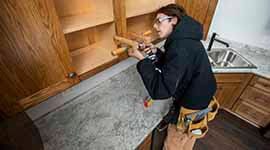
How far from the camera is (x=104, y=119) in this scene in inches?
27.6

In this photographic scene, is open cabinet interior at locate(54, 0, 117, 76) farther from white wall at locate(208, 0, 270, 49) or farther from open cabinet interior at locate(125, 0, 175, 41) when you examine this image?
white wall at locate(208, 0, 270, 49)

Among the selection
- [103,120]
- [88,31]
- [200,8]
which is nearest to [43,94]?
[103,120]

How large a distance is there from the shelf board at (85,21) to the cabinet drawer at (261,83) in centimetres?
155

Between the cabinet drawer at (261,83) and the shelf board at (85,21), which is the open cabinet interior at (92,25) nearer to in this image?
the shelf board at (85,21)

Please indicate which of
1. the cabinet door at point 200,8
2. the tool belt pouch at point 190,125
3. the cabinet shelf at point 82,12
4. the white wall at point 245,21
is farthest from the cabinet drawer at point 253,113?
the cabinet shelf at point 82,12

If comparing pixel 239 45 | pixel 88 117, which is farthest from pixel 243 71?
pixel 88 117

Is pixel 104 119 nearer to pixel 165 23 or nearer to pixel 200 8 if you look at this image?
pixel 165 23

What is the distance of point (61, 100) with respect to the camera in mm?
755

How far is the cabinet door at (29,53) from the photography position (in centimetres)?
44

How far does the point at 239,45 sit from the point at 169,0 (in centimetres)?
127


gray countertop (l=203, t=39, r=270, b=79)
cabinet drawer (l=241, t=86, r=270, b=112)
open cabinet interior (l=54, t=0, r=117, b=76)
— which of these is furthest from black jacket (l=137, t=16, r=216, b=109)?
cabinet drawer (l=241, t=86, r=270, b=112)

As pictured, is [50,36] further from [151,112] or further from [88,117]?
[151,112]

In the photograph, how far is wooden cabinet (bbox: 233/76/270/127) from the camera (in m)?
1.29

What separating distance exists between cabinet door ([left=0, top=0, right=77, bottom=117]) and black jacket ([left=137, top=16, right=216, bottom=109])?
42 cm
